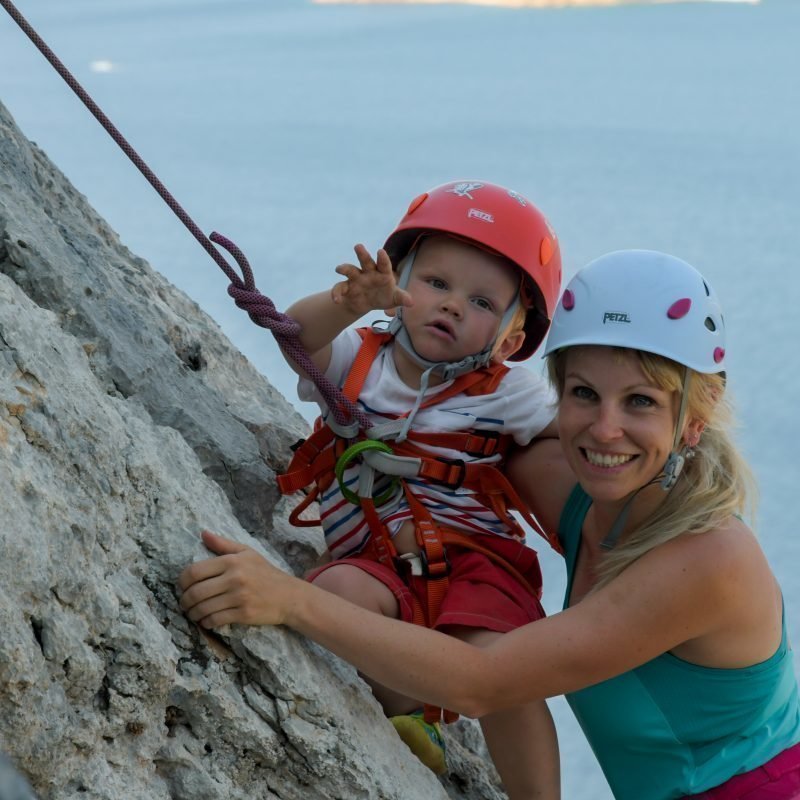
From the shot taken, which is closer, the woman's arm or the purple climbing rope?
the woman's arm

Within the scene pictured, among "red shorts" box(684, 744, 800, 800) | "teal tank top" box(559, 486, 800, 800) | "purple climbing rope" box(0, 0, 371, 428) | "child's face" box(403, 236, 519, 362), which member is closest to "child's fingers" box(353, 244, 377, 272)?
"purple climbing rope" box(0, 0, 371, 428)

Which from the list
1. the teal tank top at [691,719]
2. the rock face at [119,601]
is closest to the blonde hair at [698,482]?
the teal tank top at [691,719]

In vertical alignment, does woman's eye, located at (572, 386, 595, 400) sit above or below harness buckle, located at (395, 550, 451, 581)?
above

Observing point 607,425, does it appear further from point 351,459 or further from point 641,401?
point 351,459

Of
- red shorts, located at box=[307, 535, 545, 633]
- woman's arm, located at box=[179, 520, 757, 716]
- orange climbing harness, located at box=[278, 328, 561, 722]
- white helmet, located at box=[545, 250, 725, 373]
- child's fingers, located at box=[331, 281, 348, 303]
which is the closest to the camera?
woman's arm, located at box=[179, 520, 757, 716]

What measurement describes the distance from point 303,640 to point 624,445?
70cm

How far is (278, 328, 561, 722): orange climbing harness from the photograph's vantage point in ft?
8.22

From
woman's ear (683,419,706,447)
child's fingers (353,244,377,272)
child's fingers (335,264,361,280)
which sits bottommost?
child's fingers (335,264,361,280)

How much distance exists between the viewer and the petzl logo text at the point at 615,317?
86.6 inches

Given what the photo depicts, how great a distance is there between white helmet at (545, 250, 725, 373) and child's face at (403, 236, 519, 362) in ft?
0.90

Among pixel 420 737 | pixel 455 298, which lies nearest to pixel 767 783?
pixel 420 737

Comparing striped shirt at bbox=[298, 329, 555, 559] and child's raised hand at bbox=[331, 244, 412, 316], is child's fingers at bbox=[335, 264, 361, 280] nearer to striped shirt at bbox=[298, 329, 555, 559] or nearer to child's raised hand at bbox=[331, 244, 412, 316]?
child's raised hand at bbox=[331, 244, 412, 316]

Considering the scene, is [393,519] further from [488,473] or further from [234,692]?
[234,692]

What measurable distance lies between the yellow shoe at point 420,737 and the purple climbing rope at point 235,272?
708mm
